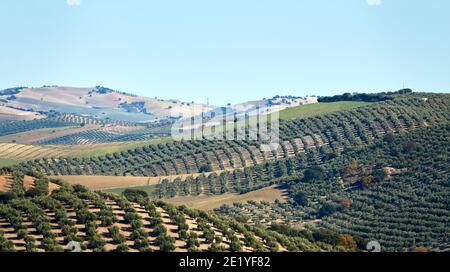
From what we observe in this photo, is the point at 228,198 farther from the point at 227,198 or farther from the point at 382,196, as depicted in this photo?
the point at 382,196

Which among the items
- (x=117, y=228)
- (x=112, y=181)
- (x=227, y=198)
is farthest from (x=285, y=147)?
(x=117, y=228)

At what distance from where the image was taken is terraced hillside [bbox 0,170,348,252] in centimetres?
5244

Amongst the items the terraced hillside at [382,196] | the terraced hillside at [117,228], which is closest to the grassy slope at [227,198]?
the terraced hillside at [382,196]

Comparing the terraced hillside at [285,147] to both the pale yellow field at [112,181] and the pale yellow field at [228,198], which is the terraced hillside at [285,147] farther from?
the pale yellow field at [228,198]

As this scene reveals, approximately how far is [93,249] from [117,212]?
10.6 metres

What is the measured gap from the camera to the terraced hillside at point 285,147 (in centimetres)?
15962

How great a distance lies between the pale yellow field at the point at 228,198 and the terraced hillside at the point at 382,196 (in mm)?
2989

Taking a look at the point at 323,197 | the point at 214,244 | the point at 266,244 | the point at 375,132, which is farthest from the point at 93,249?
the point at 375,132

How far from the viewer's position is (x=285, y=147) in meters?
166

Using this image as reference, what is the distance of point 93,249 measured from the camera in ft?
168

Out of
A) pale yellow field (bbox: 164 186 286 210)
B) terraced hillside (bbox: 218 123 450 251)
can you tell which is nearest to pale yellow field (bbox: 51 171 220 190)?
pale yellow field (bbox: 164 186 286 210)
